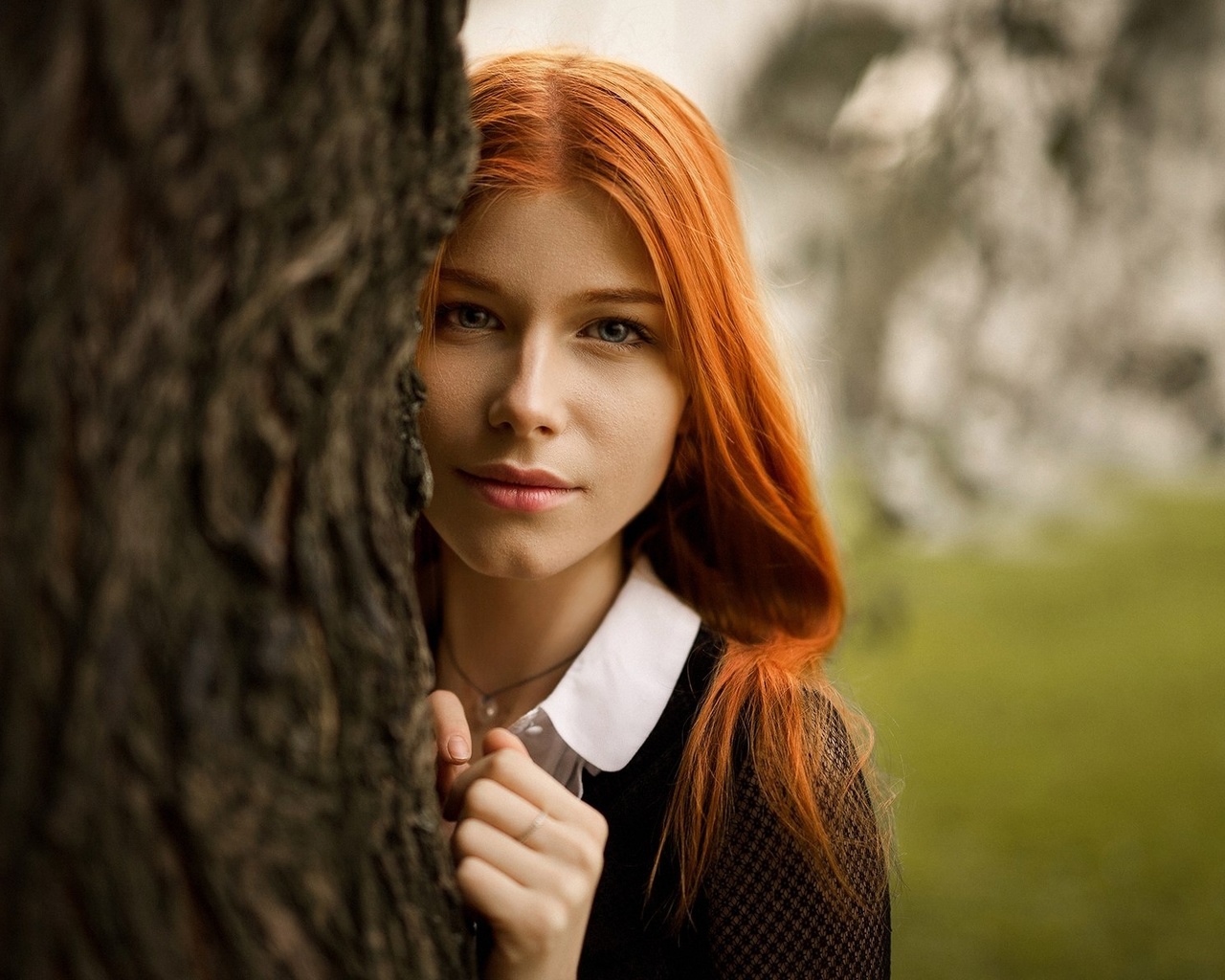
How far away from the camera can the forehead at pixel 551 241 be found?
1665mm

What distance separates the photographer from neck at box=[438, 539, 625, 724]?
1978 mm

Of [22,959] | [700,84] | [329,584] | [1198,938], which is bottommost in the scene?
[1198,938]

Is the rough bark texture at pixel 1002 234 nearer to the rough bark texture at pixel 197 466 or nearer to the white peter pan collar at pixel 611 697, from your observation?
the white peter pan collar at pixel 611 697

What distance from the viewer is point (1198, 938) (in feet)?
15.3

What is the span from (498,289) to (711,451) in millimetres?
488

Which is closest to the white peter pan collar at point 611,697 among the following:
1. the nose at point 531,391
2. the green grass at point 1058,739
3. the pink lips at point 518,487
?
the pink lips at point 518,487

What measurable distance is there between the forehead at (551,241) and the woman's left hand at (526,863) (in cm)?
68

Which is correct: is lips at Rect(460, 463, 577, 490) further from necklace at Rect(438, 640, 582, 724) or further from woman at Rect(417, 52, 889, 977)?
necklace at Rect(438, 640, 582, 724)

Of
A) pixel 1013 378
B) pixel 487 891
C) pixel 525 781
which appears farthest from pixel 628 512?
pixel 1013 378

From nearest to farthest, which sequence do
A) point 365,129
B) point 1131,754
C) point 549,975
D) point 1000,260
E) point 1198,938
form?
1. point 365,129
2. point 549,975
3. point 1198,938
4. point 1131,754
5. point 1000,260

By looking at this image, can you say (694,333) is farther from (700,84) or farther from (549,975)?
(700,84)

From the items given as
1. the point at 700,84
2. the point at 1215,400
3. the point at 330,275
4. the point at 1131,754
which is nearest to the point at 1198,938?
the point at 1131,754

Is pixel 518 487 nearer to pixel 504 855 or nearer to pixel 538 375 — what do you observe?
pixel 538 375

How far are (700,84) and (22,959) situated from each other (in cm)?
560
